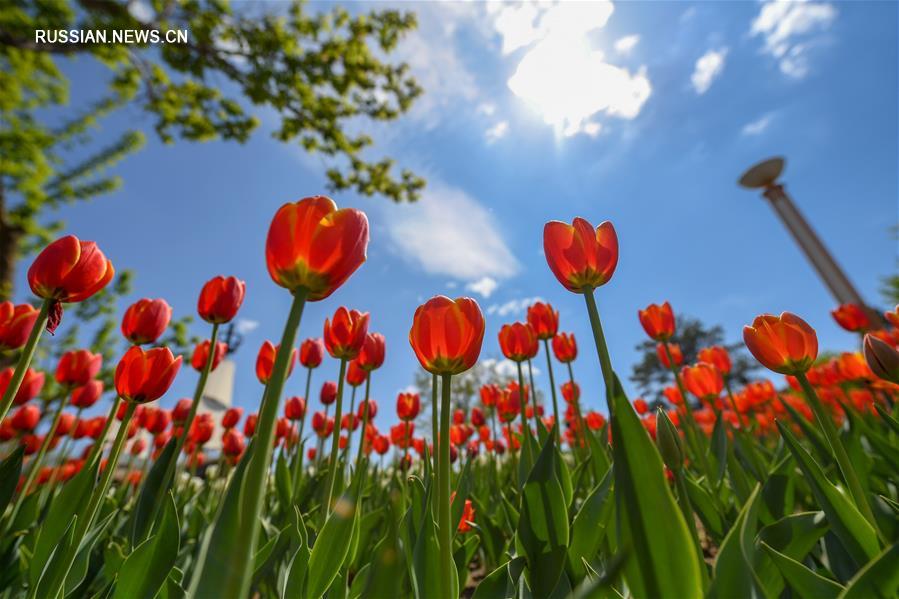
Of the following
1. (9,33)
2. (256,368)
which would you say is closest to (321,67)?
(9,33)

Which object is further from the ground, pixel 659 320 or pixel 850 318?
pixel 850 318

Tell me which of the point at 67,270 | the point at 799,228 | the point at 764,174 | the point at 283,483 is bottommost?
the point at 283,483

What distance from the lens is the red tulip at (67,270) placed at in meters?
1.32

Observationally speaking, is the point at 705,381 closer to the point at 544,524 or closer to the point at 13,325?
the point at 544,524

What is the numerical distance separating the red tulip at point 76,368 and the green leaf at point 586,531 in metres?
2.26

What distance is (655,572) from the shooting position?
2.15ft

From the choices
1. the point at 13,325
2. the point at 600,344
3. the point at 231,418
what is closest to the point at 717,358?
the point at 600,344

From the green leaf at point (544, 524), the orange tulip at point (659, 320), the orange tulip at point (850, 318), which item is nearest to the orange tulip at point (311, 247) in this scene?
the green leaf at point (544, 524)

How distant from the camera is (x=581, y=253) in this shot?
1.09m

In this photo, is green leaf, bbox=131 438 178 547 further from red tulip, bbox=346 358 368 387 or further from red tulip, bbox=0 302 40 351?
red tulip, bbox=346 358 368 387

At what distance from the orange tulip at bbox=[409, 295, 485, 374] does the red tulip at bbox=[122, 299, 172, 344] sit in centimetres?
136

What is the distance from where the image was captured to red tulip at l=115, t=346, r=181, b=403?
1.36m

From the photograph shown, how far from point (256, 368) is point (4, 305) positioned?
1028 millimetres

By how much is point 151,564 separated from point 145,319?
1072mm
